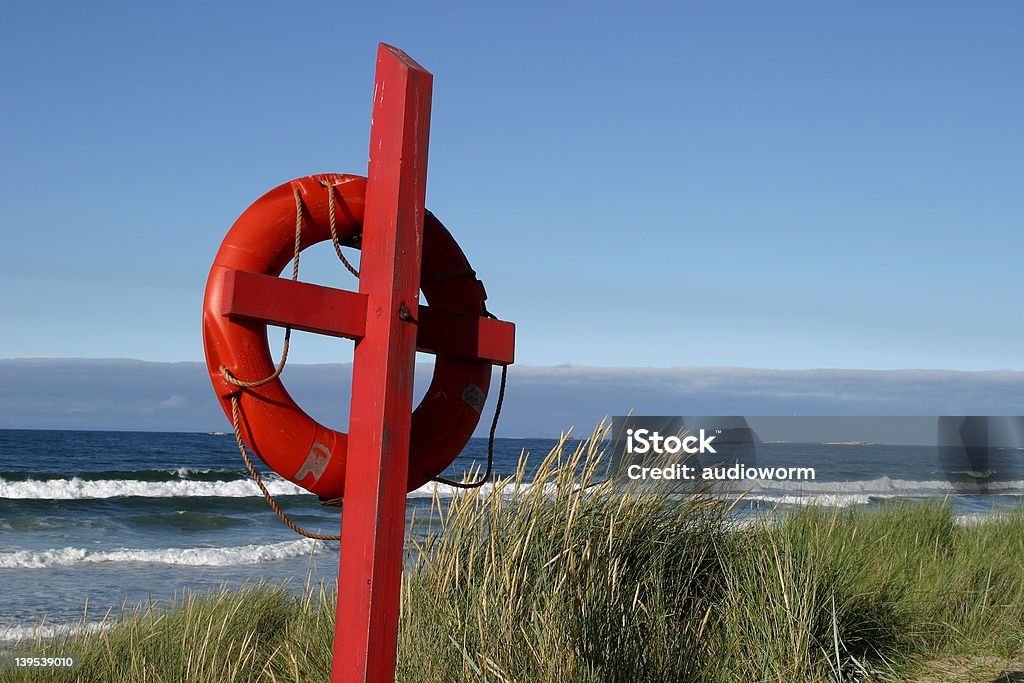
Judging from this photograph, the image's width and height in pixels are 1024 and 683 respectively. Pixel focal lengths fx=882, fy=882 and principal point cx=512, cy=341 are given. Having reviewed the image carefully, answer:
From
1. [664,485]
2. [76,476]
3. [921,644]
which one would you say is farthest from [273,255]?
[76,476]

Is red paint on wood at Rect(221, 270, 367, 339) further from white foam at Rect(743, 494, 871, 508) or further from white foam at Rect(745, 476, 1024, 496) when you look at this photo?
white foam at Rect(745, 476, 1024, 496)

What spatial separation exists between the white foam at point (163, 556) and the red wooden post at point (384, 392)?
8.45 m

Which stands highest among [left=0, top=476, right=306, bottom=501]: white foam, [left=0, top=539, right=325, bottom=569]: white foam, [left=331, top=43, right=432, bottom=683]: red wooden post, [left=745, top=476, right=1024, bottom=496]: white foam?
[left=331, top=43, right=432, bottom=683]: red wooden post

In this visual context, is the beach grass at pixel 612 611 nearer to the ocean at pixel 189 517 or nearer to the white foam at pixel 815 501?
the white foam at pixel 815 501

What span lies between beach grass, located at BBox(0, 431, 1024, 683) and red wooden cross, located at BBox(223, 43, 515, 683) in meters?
0.73

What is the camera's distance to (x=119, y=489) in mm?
18797

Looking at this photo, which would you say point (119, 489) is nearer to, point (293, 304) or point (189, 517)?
point (189, 517)

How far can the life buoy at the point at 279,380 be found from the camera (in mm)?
2258

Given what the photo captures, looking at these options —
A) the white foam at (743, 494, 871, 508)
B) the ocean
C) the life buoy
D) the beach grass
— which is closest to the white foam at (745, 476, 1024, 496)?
the ocean

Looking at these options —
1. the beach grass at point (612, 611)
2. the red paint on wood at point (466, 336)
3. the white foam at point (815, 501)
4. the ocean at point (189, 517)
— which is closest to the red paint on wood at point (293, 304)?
the red paint on wood at point (466, 336)

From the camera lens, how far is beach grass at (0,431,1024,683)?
2943mm

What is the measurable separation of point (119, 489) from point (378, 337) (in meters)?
18.8

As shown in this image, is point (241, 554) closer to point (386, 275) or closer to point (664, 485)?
point (664, 485)

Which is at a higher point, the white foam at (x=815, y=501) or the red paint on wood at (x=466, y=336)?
the red paint on wood at (x=466, y=336)
